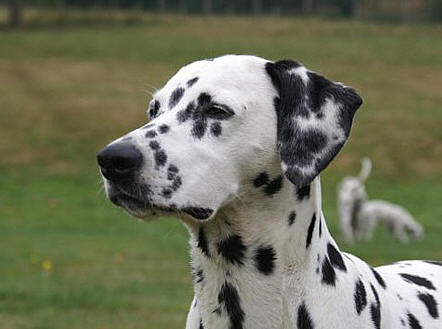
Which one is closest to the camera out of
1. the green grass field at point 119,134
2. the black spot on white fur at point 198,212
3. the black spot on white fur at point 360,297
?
the black spot on white fur at point 198,212

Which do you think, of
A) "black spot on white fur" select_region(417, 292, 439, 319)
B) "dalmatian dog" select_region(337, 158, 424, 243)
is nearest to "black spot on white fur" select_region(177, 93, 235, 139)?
"black spot on white fur" select_region(417, 292, 439, 319)

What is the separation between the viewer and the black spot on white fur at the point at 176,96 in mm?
4414

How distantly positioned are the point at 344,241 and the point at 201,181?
13.4 meters

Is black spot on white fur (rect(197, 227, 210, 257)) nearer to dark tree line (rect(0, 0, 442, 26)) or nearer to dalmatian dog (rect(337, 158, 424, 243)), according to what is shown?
dalmatian dog (rect(337, 158, 424, 243))

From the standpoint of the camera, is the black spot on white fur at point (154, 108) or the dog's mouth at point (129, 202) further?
the black spot on white fur at point (154, 108)

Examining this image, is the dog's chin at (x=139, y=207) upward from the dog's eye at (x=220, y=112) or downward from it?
downward

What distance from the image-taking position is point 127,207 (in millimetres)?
4168

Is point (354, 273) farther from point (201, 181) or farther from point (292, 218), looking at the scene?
point (201, 181)

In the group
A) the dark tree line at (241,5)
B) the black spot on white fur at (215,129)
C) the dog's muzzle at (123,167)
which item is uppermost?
the black spot on white fur at (215,129)

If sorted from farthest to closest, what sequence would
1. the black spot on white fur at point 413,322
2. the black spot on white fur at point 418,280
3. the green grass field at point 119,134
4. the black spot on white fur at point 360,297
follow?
the green grass field at point 119,134
the black spot on white fur at point 418,280
the black spot on white fur at point 413,322
the black spot on white fur at point 360,297

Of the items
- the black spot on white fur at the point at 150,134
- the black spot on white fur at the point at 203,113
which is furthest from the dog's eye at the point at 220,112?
the black spot on white fur at the point at 150,134

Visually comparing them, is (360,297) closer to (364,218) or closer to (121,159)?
(121,159)

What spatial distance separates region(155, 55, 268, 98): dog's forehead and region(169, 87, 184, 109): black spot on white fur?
15mm

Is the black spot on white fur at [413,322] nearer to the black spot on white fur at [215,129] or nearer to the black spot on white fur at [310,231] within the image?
the black spot on white fur at [310,231]
